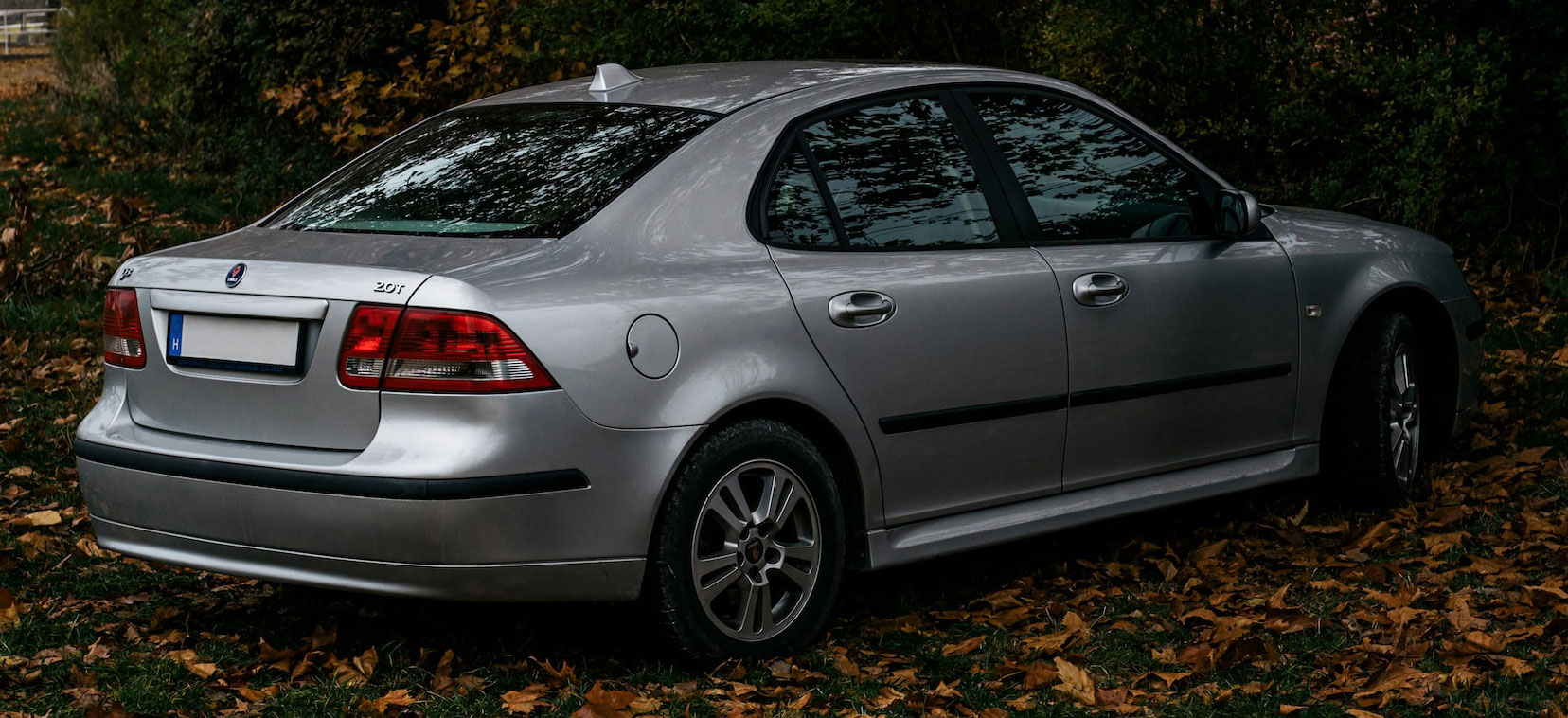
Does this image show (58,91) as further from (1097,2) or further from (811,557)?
(811,557)

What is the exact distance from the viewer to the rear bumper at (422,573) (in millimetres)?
3992

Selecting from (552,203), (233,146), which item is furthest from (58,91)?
(552,203)

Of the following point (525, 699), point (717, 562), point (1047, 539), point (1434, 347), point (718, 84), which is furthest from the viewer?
point (1434, 347)

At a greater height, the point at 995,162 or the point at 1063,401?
the point at 995,162

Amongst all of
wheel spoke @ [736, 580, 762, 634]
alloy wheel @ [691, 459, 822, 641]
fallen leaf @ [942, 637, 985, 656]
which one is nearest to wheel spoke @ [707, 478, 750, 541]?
alloy wheel @ [691, 459, 822, 641]

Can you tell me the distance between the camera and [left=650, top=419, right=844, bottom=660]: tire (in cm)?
423

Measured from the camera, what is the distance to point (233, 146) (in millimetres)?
14844

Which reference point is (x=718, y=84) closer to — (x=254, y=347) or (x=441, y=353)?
(x=441, y=353)

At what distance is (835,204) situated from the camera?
15.6 feet

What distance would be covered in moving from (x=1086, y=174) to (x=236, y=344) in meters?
2.71

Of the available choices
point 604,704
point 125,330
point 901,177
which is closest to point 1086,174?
point 901,177

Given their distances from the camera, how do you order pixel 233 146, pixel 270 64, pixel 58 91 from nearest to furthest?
pixel 270 64, pixel 233 146, pixel 58 91

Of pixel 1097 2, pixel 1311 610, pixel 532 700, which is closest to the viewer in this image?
pixel 532 700

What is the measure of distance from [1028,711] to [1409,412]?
111 inches
